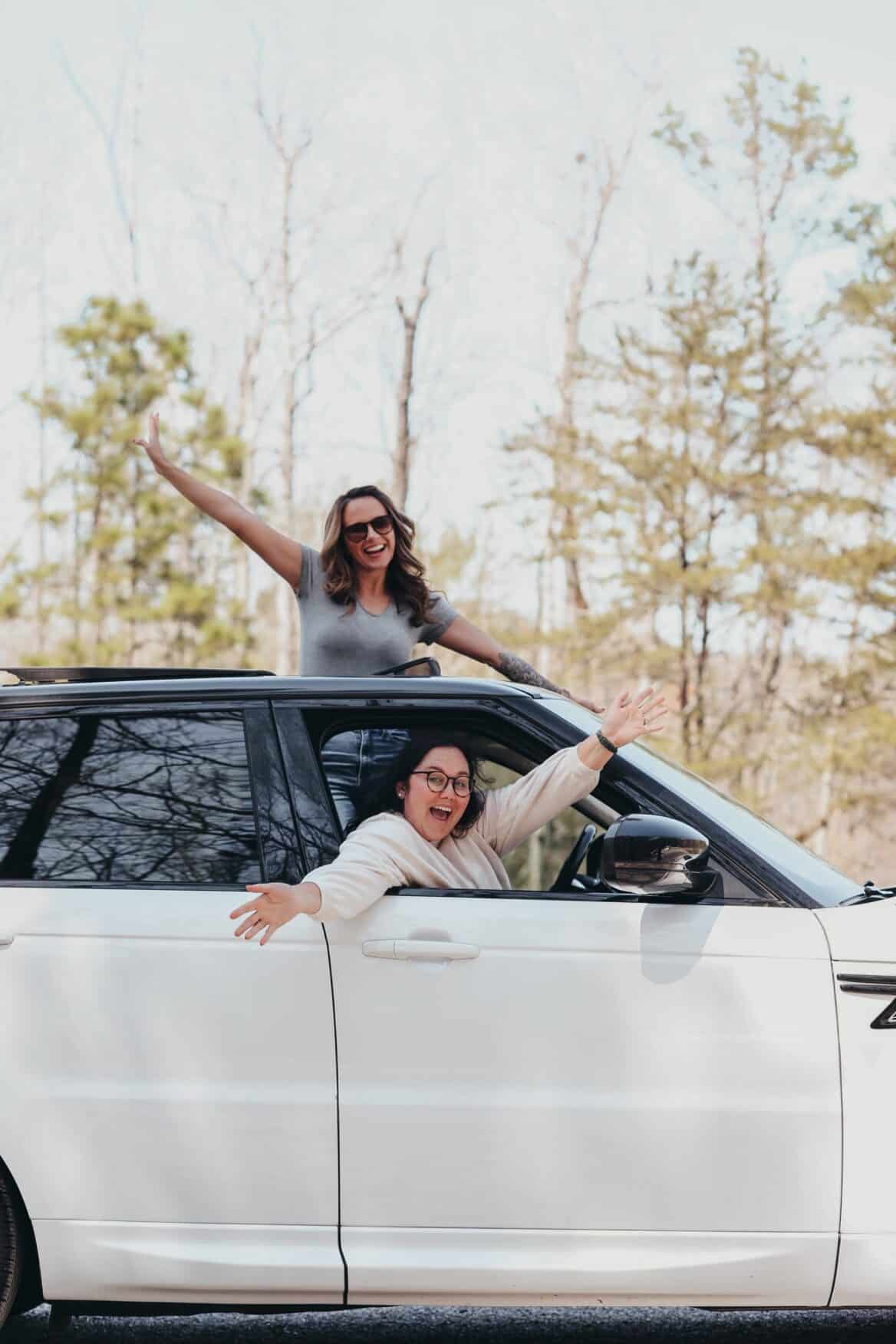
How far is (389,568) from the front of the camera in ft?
16.8

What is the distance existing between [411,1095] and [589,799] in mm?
972

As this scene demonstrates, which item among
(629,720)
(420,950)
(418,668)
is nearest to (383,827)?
(420,950)

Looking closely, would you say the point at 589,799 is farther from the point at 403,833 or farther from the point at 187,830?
the point at 187,830

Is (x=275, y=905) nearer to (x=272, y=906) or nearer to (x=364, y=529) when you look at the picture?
(x=272, y=906)

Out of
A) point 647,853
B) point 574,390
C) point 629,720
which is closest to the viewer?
point 647,853

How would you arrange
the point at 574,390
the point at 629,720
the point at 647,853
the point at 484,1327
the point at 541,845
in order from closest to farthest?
the point at 647,853, the point at 629,720, the point at 484,1327, the point at 541,845, the point at 574,390

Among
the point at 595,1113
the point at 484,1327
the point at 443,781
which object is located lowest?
the point at 484,1327

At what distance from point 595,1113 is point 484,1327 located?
135cm

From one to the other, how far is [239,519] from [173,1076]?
6.90 ft

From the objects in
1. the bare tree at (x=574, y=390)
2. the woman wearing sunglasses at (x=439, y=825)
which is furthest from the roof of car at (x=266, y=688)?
the bare tree at (x=574, y=390)

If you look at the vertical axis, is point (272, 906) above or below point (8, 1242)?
above

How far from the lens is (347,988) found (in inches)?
138

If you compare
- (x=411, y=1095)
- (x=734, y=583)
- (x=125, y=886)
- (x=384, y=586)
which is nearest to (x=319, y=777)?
(x=125, y=886)

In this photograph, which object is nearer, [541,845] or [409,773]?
[409,773]
